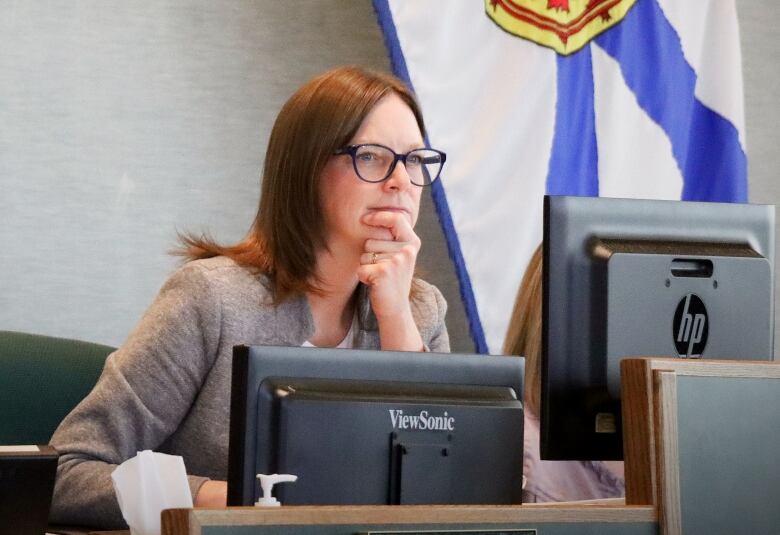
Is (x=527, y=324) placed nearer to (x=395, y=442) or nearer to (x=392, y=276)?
(x=392, y=276)

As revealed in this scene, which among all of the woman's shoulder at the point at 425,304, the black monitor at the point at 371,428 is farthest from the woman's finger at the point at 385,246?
the black monitor at the point at 371,428

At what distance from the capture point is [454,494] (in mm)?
1310

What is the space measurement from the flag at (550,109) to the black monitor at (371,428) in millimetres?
1454

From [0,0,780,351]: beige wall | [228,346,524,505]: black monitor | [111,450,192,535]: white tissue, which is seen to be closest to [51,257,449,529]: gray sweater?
[111,450,192,535]: white tissue

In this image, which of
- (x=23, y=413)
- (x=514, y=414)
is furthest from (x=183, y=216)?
(x=514, y=414)

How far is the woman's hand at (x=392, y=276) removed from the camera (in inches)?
78.0

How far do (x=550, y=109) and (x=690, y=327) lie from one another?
148 centimetres

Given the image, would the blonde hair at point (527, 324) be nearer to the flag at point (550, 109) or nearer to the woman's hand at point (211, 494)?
the flag at point (550, 109)

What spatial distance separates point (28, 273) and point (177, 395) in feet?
3.20

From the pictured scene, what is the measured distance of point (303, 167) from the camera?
2.04 metres

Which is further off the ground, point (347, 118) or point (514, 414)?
point (347, 118)

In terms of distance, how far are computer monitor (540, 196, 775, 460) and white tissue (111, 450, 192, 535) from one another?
1.53ft

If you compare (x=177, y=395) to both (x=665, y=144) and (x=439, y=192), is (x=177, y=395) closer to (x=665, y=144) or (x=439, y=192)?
(x=439, y=192)

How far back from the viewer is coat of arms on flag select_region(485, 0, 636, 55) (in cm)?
286
